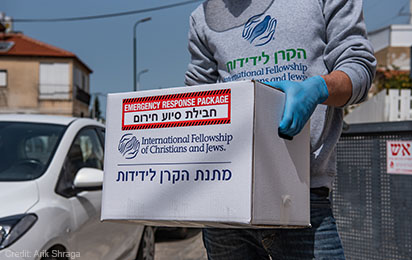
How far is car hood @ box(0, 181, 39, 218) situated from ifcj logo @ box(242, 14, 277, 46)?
1951 millimetres

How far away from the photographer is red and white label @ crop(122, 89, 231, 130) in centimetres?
145

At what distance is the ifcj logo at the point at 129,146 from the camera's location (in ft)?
5.12

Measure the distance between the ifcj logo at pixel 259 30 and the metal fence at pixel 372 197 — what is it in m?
2.18

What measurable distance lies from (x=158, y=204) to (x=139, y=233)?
132 inches

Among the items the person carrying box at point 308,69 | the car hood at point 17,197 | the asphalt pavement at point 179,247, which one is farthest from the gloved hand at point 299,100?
the asphalt pavement at point 179,247

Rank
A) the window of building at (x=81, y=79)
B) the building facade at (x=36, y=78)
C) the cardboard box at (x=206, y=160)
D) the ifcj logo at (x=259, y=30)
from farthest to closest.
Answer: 1. the window of building at (x=81, y=79)
2. the building facade at (x=36, y=78)
3. the ifcj logo at (x=259, y=30)
4. the cardboard box at (x=206, y=160)

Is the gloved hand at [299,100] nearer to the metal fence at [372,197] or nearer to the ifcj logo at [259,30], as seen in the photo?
the ifcj logo at [259,30]

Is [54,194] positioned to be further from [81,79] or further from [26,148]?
[81,79]

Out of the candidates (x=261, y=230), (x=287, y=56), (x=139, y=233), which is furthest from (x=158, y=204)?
(x=139, y=233)

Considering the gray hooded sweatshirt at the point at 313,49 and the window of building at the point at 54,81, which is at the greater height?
the window of building at the point at 54,81

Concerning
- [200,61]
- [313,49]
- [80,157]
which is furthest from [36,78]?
[313,49]

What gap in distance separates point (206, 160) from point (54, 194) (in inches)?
90.6

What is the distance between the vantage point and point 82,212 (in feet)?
12.1

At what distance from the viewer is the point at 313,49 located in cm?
169
